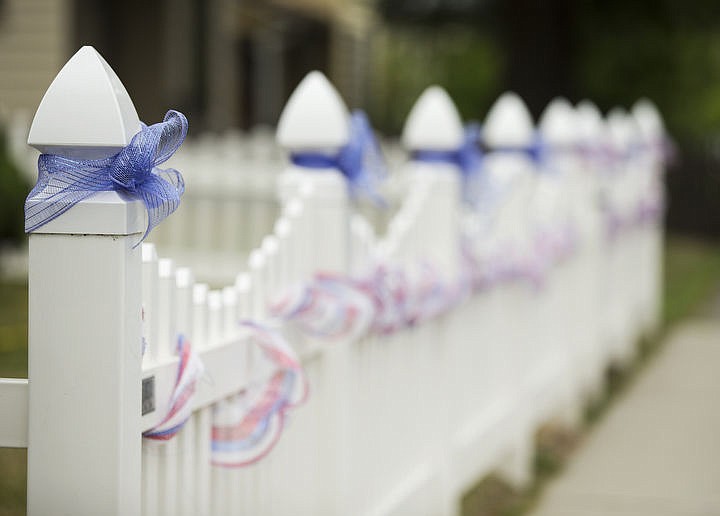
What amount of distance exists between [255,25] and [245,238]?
34.8ft

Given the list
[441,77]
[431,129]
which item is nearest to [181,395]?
[431,129]

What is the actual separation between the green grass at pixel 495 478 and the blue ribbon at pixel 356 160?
6.09ft

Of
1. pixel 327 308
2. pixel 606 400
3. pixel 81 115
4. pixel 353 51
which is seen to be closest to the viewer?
pixel 81 115

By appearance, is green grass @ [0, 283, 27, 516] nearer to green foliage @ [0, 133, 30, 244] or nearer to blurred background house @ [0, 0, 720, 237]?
green foliage @ [0, 133, 30, 244]

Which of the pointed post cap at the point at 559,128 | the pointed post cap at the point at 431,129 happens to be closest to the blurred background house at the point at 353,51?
the pointed post cap at the point at 559,128

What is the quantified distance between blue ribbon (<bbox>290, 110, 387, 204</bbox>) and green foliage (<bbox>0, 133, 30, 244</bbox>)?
209 inches

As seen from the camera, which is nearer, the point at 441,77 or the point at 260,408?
the point at 260,408

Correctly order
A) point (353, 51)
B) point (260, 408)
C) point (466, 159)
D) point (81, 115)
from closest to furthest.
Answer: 1. point (81, 115)
2. point (260, 408)
3. point (466, 159)
4. point (353, 51)

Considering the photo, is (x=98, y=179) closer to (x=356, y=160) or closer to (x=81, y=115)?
(x=81, y=115)

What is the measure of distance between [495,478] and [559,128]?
7.94 feet

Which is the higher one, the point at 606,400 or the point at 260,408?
the point at 260,408

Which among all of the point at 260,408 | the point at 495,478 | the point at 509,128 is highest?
the point at 509,128

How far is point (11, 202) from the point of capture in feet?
30.8

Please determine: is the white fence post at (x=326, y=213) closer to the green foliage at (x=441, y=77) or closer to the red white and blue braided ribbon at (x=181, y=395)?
the red white and blue braided ribbon at (x=181, y=395)
